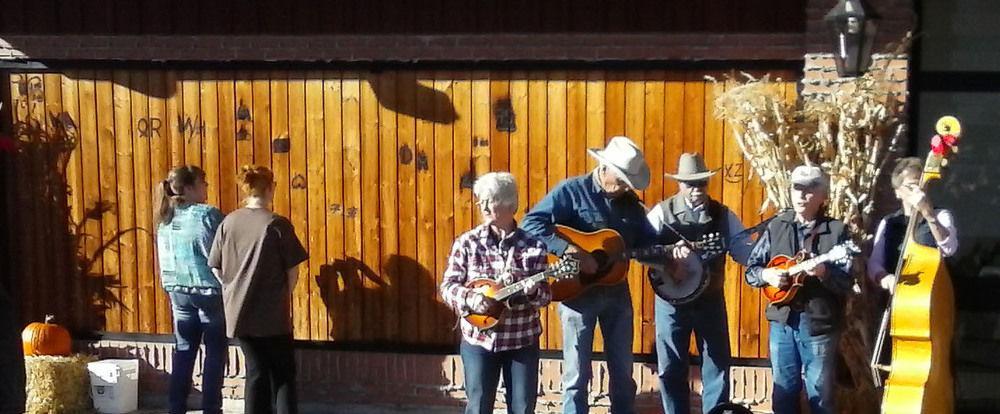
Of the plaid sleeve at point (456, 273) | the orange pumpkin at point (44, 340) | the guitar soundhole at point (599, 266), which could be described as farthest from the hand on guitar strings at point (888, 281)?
the orange pumpkin at point (44, 340)

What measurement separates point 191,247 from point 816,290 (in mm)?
3399

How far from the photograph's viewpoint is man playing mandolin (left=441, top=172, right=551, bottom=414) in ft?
18.0

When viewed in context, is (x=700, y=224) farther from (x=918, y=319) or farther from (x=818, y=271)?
(x=918, y=319)

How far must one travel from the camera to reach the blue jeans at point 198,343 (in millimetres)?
6723

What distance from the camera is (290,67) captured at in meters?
7.20

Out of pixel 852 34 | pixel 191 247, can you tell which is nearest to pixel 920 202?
pixel 852 34

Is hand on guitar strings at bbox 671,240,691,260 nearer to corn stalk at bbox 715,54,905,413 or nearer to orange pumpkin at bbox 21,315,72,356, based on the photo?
corn stalk at bbox 715,54,905,413

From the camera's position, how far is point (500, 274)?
18.1 feet

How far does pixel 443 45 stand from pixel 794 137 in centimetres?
215

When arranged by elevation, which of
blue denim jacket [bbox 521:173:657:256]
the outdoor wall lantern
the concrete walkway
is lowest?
the concrete walkway

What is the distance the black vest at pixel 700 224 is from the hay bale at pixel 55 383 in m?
3.75

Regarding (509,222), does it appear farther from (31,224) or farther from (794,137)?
(31,224)

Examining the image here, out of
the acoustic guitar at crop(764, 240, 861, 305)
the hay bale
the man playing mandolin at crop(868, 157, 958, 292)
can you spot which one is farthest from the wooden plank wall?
the acoustic guitar at crop(764, 240, 861, 305)

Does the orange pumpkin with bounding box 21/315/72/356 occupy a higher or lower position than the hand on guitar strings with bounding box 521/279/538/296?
lower
